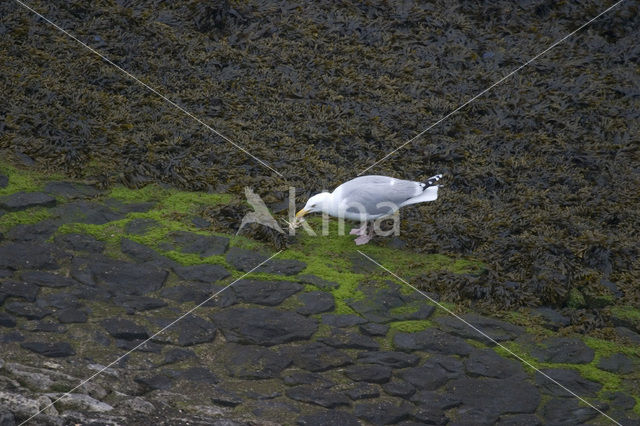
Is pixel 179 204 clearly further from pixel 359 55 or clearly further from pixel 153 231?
pixel 359 55

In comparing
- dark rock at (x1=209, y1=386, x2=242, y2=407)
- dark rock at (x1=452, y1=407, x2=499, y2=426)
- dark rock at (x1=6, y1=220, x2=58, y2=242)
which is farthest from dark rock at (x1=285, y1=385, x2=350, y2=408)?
dark rock at (x1=6, y1=220, x2=58, y2=242)

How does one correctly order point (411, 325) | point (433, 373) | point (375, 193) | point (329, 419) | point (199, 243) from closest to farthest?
point (329, 419) < point (433, 373) < point (411, 325) < point (199, 243) < point (375, 193)

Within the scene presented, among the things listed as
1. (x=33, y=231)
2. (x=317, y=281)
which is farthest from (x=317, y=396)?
(x=33, y=231)

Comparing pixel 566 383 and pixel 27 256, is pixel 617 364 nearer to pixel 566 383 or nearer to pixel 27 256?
pixel 566 383

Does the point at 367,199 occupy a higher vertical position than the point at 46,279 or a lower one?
higher

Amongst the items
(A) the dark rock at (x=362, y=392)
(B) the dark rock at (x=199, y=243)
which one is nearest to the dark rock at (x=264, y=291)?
(B) the dark rock at (x=199, y=243)

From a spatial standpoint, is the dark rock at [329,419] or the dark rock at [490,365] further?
the dark rock at [490,365]

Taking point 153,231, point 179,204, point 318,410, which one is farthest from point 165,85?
point 318,410

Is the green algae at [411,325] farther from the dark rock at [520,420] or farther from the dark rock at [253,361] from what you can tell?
the dark rock at [520,420]
